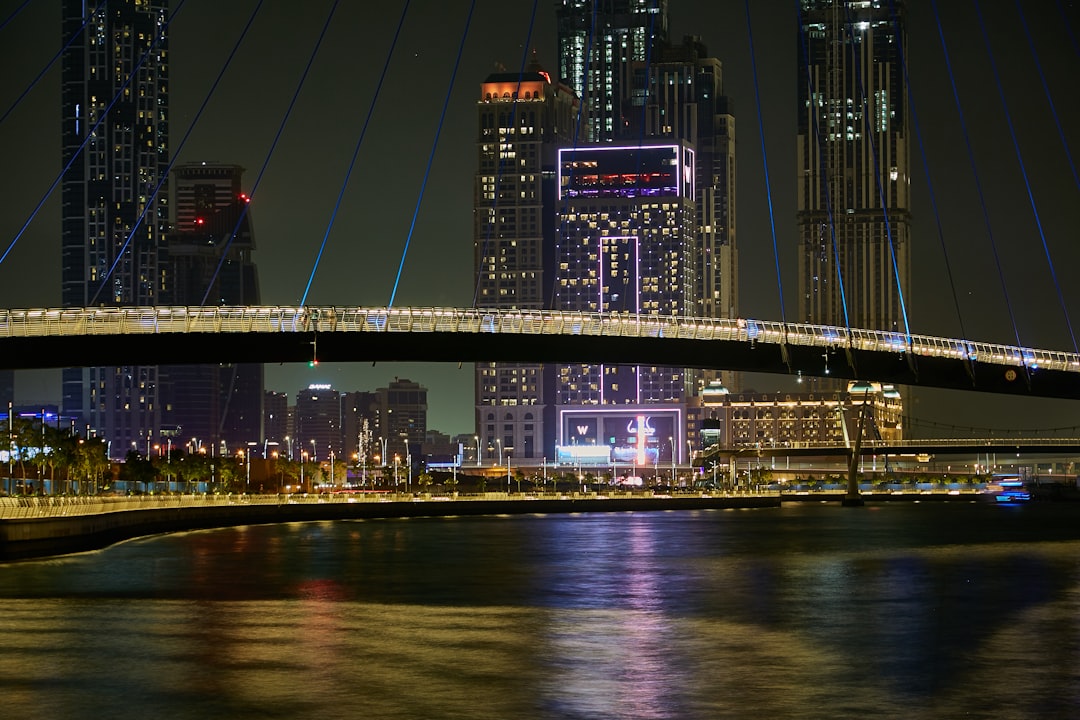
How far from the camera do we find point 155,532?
249ft

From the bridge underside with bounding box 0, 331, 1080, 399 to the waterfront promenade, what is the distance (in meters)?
8.04

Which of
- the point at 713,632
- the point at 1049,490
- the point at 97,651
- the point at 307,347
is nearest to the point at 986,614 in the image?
the point at 713,632

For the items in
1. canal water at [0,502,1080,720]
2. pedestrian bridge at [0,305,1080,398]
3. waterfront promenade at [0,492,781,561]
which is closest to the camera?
canal water at [0,502,1080,720]

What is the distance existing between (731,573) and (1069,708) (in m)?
27.5

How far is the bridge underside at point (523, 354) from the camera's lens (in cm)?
8500

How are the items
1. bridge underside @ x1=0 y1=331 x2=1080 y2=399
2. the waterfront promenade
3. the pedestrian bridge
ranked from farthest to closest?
Answer: bridge underside @ x1=0 y1=331 x2=1080 y2=399, the pedestrian bridge, the waterfront promenade

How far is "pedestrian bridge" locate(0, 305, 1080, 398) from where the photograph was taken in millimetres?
83875

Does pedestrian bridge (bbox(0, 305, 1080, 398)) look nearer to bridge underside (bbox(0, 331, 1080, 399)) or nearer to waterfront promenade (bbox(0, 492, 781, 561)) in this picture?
bridge underside (bbox(0, 331, 1080, 399))

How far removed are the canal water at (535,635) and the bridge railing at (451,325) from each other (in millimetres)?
25368

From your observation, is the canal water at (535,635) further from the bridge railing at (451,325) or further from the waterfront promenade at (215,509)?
the bridge railing at (451,325)

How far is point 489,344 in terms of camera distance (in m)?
92.6

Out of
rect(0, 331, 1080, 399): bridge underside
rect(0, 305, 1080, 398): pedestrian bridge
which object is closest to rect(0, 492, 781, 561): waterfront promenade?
rect(0, 331, 1080, 399): bridge underside

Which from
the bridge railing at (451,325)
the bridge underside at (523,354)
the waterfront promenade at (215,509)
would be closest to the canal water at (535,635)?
the waterfront promenade at (215,509)

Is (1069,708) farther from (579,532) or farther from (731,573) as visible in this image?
(579,532)
